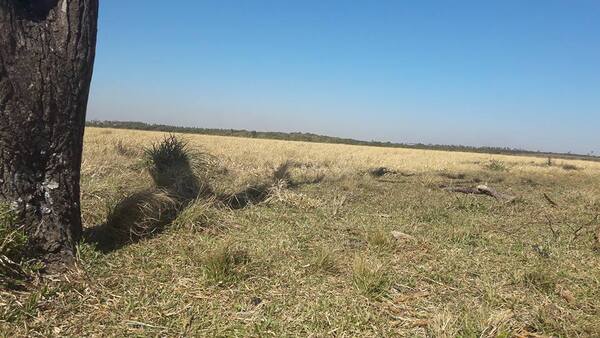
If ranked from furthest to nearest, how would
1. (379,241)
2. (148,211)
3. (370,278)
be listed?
1. (379,241)
2. (148,211)
3. (370,278)

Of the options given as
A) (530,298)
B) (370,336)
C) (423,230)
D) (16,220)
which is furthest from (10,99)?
(423,230)

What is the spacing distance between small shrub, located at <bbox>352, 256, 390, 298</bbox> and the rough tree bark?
216 cm

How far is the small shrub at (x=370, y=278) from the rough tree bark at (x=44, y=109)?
85.2 inches

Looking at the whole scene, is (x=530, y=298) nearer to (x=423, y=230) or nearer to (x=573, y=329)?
(x=573, y=329)

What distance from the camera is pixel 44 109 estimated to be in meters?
3.26

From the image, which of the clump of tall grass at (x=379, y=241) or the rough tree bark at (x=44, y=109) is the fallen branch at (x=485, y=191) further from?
the rough tree bark at (x=44, y=109)

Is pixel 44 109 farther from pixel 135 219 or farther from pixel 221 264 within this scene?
pixel 221 264

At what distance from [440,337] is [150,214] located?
2.92 metres

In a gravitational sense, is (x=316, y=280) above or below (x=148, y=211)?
below

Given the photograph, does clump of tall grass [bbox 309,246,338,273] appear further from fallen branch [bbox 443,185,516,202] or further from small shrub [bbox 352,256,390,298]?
fallen branch [bbox 443,185,516,202]

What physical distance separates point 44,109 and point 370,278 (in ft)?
8.80

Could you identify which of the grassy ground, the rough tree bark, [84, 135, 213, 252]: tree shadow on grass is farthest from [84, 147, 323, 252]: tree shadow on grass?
the rough tree bark

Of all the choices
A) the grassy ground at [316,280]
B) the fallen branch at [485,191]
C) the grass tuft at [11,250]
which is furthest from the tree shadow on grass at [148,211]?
the fallen branch at [485,191]

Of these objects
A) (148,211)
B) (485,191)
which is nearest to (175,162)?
(148,211)
